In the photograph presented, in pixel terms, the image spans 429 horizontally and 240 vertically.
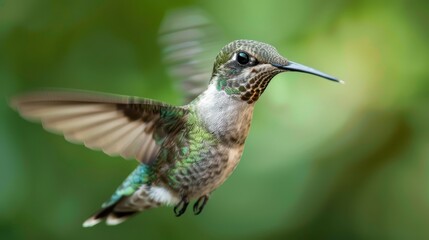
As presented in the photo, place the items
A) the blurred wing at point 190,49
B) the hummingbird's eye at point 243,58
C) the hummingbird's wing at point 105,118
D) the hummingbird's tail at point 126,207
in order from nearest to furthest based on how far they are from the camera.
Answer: the hummingbird's wing at point 105,118
the hummingbird's eye at point 243,58
the hummingbird's tail at point 126,207
the blurred wing at point 190,49

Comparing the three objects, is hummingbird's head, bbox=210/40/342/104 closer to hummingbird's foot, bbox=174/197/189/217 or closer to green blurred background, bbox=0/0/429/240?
hummingbird's foot, bbox=174/197/189/217

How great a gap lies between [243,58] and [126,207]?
66cm

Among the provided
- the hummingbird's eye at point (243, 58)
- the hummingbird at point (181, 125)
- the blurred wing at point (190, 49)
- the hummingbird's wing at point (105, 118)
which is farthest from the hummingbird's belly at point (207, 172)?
the blurred wing at point (190, 49)

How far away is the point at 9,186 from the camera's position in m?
3.44

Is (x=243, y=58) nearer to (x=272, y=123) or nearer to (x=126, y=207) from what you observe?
(x=126, y=207)

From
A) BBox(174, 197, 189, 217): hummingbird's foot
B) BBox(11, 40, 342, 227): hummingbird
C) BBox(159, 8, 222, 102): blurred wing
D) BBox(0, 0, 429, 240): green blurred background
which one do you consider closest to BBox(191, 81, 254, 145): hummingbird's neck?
BBox(11, 40, 342, 227): hummingbird

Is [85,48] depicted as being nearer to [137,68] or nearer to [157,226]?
[137,68]

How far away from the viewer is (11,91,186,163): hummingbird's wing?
149 centimetres

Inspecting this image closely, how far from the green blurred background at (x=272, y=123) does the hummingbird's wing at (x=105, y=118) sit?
54.0 inches

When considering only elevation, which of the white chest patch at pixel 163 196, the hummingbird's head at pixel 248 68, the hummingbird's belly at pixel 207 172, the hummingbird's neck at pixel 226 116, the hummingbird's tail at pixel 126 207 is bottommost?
the hummingbird's tail at pixel 126 207

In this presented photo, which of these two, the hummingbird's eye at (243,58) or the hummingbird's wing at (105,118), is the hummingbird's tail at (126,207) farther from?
the hummingbird's eye at (243,58)

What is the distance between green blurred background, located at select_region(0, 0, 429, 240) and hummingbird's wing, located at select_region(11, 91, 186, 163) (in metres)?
1.37

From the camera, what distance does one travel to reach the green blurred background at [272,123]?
130 inches

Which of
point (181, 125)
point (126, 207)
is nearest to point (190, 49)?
point (181, 125)
